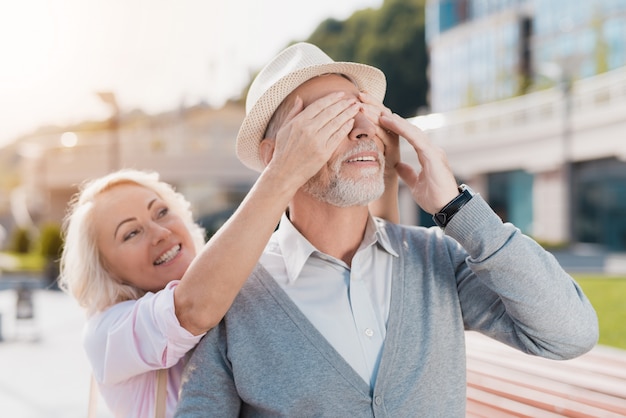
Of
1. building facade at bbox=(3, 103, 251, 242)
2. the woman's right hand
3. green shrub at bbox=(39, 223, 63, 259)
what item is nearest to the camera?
the woman's right hand

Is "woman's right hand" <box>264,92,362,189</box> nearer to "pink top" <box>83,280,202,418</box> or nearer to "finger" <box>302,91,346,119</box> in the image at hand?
"finger" <box>302,91,346,119</box>

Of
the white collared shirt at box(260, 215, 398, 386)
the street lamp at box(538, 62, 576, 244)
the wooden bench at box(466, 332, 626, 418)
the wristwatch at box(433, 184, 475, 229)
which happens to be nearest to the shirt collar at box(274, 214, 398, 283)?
the white collared shirt at box(260, 215, 398, 386)

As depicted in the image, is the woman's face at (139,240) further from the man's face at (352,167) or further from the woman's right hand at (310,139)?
the woman's right hand at (310,139)

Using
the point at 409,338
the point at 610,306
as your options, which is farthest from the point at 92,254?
the point at 610,306

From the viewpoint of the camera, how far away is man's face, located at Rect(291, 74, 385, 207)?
1.97 m

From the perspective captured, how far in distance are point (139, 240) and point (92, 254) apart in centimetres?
19

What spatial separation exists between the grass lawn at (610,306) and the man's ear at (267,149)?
589cm

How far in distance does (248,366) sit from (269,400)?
11cm

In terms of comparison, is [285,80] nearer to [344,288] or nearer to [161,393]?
[344,288]

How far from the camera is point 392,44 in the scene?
58781 millimetres

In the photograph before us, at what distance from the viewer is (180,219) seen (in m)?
2.49

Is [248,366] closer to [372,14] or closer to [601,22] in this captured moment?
[601,22]

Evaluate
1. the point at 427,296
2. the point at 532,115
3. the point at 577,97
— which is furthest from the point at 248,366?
the point at 532,115

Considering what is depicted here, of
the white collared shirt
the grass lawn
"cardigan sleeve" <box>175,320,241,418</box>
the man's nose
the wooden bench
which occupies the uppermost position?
the man's nose
